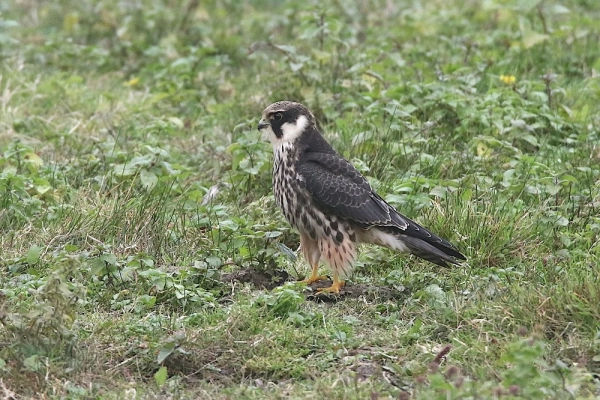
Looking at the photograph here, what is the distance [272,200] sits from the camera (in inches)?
265

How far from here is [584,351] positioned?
4609 mm

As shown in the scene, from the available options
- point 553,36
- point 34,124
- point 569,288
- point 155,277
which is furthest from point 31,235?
point 553,36

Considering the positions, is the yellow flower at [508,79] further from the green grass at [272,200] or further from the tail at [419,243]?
the tail at [419,243]

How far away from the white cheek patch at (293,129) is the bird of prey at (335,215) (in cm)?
4

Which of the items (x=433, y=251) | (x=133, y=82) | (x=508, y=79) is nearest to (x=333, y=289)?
(x=433, y=251)

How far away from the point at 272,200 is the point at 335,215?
93cm

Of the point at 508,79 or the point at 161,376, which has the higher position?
the point at 161,376

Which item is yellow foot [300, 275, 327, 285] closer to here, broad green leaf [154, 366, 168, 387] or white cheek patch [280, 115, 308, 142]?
white cheek patch [280, 115, 308, 142]

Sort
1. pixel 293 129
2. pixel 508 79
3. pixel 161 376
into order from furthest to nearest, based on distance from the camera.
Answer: pixel 508 79
pixel 293 129
pixel 161 376

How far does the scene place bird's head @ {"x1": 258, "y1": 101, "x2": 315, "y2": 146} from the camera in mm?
6152

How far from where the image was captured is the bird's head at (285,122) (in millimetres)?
6152

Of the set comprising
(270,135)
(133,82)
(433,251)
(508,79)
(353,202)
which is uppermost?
(270,135)

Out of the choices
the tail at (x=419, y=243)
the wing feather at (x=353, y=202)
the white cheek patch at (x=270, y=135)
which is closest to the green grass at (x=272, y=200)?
the tail at (x=419, y=243)

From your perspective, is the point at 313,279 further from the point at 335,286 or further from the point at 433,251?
the point at 433,251
